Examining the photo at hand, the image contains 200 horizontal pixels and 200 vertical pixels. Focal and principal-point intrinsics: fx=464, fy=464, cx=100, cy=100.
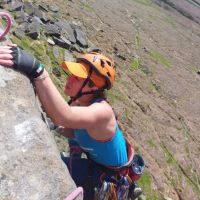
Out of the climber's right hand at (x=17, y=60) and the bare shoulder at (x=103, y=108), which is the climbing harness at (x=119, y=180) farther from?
the climber's right hand at (x=17, y=60)

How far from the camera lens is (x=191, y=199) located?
14.2 metres

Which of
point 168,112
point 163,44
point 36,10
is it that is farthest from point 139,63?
point 163,44

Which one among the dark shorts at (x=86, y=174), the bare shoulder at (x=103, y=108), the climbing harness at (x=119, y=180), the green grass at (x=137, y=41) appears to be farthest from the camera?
the green grass at (x=137, y=41)

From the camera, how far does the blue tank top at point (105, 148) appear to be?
621 cm

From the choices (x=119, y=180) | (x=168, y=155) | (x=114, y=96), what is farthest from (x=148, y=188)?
(x=119, y=180)

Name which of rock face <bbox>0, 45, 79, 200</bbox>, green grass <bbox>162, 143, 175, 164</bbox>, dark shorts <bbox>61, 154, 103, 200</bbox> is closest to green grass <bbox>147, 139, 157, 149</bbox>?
green grass <bbox>162, 143, 175, 164</bbox>

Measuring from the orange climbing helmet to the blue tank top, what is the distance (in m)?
0.70

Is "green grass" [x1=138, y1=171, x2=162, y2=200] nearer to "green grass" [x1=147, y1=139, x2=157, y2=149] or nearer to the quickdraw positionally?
"green grass" [x1=147, y1=139, x2=157, y2=149]

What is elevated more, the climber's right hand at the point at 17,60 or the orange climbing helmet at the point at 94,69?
the climber's right hand at the point at 17,60

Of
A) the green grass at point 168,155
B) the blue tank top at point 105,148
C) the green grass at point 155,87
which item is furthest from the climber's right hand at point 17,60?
the green grass at point 155,87

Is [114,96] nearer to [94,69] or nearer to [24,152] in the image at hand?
[94,69]

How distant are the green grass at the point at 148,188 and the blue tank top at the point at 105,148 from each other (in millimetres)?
6205

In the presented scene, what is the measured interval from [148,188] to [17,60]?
8.64 meters

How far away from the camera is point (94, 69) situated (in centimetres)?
595
